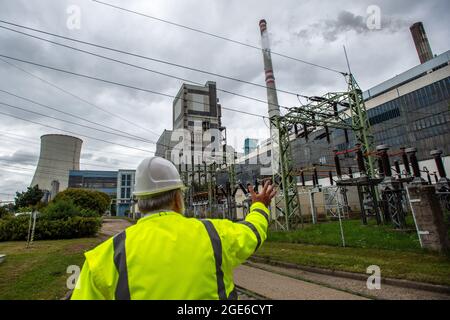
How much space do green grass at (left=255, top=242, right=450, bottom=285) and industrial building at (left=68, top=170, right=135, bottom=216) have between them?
7719 centimetres

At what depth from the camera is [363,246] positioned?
855cm

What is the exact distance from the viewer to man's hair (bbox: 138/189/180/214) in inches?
64.1

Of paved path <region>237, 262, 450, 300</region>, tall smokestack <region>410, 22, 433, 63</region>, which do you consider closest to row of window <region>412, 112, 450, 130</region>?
tall smokestack <region>410, 22, 433, 63</region>

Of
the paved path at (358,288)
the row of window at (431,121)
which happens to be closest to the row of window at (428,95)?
the row of window at (431,121)

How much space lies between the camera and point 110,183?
312 feet

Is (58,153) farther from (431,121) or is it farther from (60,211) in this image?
(431,121)

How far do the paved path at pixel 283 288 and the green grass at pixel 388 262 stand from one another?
4.13ft

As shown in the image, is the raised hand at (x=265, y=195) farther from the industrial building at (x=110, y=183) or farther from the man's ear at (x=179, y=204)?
the industrial building at (x=110, y=183)

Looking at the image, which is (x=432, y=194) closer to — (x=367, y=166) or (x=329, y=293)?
(x=329, y=293)

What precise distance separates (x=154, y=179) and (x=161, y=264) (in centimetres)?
62

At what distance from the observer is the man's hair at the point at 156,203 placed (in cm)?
163

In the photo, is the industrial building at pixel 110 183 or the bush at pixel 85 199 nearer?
the bush at pixel 85 199

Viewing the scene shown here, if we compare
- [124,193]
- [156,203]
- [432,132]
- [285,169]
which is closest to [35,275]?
[156,203]
